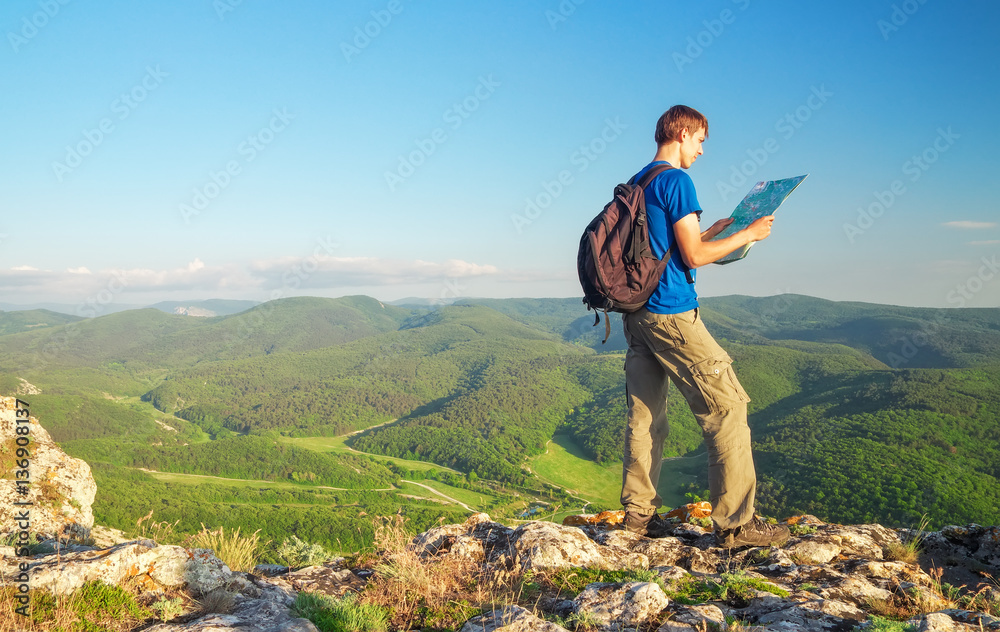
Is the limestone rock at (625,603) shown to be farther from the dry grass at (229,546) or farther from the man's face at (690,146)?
the man's face at (690,146)

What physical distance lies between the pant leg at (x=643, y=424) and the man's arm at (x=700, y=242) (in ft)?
2.77

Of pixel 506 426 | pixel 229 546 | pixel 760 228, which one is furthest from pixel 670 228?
pixel 506 426

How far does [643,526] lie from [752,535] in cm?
102

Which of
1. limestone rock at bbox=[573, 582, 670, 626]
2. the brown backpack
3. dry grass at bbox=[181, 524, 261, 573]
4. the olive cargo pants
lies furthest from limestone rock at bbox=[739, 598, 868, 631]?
dry grass at bbox=[181, 524, 261, 573]

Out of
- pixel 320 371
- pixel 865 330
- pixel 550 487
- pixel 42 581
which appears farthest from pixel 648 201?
pixel 865 330

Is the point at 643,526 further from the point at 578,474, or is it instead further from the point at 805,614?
the point at 578,474

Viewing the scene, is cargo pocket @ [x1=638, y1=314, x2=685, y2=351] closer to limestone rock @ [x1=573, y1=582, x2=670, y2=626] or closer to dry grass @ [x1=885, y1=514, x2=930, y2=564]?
limestone rock @ [x1=573, y1=582, x2=670, y2=626]

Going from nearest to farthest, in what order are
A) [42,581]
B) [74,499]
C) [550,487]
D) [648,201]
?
[42,581] < [648,201] < [74,499] < [550,487]

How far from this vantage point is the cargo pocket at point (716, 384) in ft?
13.3

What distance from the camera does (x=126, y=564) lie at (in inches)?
129

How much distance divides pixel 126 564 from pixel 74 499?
737 cm

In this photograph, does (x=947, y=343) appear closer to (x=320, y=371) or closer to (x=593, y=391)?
(x=593, y=391)

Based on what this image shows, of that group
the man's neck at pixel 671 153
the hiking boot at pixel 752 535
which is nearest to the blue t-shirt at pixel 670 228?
the man's neck at pixel 671 153

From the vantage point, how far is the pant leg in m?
4.68
